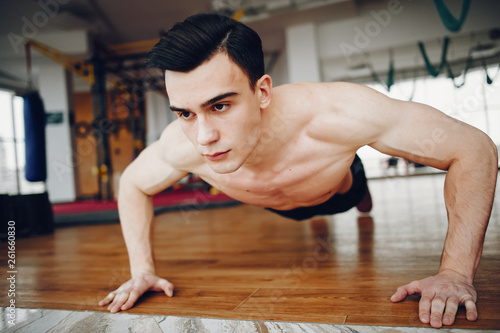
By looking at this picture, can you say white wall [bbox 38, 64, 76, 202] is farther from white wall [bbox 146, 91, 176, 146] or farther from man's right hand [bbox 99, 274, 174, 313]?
man's right hand [bbox 99, 274, 174, 313]

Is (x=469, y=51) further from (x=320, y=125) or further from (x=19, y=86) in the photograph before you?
(x=19, y=86)

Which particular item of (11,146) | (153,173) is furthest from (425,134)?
(11,146)

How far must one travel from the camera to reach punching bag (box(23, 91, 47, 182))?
299 cm

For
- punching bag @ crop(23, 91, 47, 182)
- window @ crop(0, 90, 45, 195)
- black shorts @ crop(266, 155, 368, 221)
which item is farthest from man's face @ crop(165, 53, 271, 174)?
window @ crop(0, 90, 45, 195)

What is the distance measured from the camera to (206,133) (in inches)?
35.7

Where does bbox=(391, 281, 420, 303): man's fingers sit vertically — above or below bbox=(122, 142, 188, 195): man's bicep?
below

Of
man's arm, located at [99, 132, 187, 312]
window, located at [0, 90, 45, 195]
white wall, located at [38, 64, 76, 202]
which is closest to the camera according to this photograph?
man's arm, located at [99, 132, 187, 312]

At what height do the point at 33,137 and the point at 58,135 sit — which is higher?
the point at 58,135

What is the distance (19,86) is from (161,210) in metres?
5.80

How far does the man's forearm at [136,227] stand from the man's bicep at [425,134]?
2.94 feet

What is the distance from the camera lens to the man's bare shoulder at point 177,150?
1.22 metres

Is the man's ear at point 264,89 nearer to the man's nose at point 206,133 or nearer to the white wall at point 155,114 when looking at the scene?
the man's nose at point 206,133

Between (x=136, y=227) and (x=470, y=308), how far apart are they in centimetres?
108

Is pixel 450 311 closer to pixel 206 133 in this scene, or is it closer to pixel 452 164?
pixel 452 164
